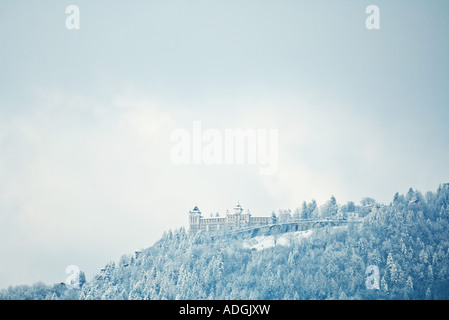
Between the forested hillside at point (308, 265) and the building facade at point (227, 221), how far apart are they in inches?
46.2

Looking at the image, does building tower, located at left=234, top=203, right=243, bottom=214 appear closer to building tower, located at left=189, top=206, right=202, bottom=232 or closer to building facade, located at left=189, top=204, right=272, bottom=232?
building facade, located at left=189, top=204, right=272, bottom=232

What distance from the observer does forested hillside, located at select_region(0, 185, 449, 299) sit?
51.4 metres

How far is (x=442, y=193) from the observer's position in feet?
201

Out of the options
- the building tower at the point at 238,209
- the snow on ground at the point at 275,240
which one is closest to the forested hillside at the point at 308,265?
the snow on ground at the point at 275,240

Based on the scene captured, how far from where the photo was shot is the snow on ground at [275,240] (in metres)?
59.9

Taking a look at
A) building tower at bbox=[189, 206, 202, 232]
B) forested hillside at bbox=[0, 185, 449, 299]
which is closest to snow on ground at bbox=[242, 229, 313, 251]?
forested hillside at bbox=[0, 185, 449, 299]

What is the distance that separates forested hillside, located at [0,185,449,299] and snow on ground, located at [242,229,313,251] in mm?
826

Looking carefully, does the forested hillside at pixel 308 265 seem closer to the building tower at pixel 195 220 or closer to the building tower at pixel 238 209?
the building tower at pixel 195 220

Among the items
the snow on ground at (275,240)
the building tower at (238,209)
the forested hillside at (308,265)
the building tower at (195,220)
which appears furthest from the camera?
the building tower at (195,220)

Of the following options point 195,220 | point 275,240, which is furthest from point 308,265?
point 195,220
